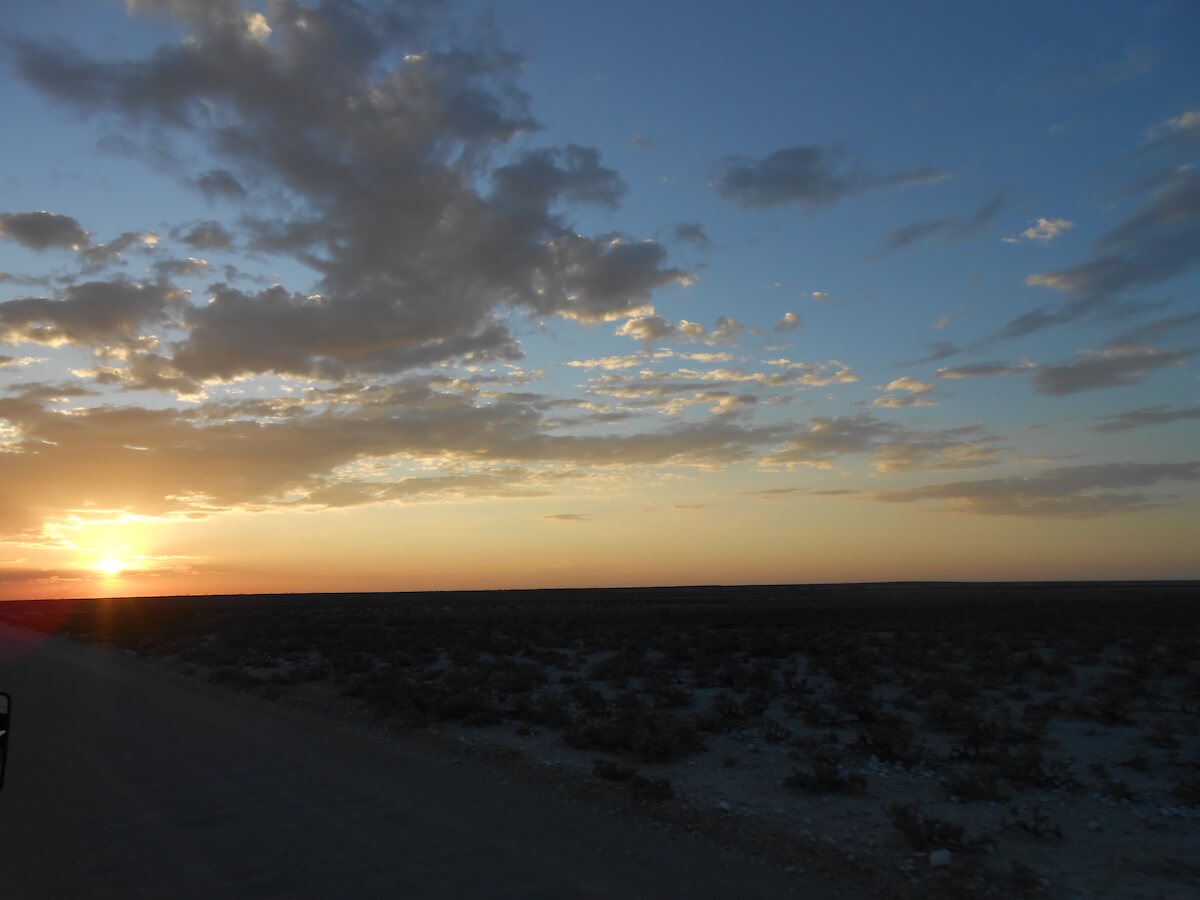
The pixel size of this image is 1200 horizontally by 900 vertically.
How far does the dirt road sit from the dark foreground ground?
43 mm

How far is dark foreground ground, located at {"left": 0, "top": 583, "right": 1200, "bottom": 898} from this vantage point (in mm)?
7535

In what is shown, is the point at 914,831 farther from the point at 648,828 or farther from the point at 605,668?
the point at 605,668

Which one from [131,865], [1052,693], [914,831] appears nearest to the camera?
[131,865]

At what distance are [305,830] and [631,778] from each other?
4107 mm

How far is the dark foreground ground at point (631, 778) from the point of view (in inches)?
297

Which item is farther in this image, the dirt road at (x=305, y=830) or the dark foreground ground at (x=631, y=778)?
the dark foreground ground at (x=631, y=778)

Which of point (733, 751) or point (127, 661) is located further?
point (127, 661)

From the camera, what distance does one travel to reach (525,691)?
19.0 metres

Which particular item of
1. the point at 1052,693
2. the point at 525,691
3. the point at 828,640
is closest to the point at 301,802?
the point at 525,691

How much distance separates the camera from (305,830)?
27.9 ft

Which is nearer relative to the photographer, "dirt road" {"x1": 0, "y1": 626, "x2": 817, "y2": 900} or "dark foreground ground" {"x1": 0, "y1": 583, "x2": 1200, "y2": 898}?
"dirt road" {"x1": 0, "y1": 626, "x2": 817, "y2": 900}

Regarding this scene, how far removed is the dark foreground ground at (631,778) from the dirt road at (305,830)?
4 cm

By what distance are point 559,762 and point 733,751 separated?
2.64 m

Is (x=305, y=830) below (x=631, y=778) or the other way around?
the other way around
